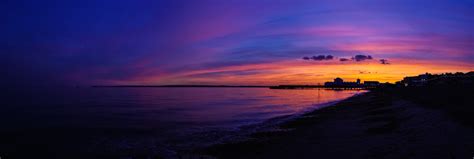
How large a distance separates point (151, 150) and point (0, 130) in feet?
49.6

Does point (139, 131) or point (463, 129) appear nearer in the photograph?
point (463, 129)

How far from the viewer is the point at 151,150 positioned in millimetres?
19016

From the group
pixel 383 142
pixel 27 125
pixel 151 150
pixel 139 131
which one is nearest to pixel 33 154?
pixel 151 150

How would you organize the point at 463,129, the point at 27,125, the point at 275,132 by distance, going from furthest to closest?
the point at 27,125, the point at 275,132, the point at 463,129

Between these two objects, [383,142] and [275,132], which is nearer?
[383,142]

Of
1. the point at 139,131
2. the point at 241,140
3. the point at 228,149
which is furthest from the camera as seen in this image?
the point at 139,131

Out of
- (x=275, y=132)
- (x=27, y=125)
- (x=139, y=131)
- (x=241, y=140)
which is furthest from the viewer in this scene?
(x=27, y=125)

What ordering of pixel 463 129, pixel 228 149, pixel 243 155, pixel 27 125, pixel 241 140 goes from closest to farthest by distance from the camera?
pixel 463 129
pixel 243 155
pixel 228 149
pixel 241 140
pixel 27 125

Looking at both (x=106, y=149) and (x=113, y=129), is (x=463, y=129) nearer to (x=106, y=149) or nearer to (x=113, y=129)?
(x=106, y=149)

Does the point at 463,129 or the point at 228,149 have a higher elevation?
the point at 463,129

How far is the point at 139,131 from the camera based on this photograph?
89.7 feet

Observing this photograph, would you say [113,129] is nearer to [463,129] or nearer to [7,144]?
[7,144]

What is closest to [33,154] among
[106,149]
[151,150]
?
[106,149]

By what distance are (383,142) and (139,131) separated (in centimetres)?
1800
